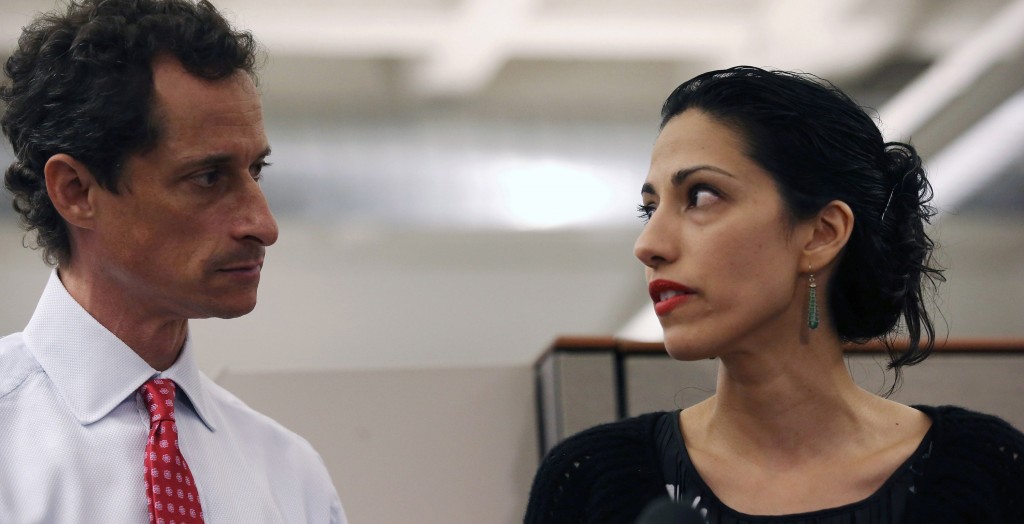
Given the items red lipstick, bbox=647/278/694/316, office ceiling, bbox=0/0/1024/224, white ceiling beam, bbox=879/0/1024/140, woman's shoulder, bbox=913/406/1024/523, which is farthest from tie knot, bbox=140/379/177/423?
white ceiling beam, bbox=879/0/1024/140

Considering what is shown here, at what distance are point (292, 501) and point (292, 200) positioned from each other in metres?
3.00

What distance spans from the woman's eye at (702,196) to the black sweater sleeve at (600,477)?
1.18ft

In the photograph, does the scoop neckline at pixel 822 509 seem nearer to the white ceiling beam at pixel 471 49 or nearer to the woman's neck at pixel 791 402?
the woman's neck at pixel 791 402

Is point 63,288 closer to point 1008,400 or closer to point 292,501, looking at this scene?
point 292,501

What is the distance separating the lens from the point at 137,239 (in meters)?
1.58

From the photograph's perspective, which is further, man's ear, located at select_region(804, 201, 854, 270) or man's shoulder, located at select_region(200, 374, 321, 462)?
man's shoulder, located at select_region(200, 374, 321, 462)

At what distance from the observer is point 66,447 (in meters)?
1.47

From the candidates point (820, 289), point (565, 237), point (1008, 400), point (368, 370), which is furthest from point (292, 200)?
point (820, 289)

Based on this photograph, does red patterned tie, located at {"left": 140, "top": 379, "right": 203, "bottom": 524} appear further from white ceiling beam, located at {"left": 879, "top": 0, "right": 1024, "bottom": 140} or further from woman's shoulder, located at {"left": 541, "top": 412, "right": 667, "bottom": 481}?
white ceiling beam, located at {"left": 879, "top": 0, "right": 1024, "bottom": 140}

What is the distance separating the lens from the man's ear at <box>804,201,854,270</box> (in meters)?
1.55

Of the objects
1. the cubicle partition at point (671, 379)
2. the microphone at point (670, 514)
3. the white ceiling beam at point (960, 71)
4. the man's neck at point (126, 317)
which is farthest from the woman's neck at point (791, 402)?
the white ceiling beam at point (960, 71)

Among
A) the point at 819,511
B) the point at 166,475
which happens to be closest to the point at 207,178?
the point at 166,475

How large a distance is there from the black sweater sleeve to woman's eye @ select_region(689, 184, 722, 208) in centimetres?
36

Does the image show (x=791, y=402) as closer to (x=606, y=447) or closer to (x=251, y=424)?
(x=606, y=447)
